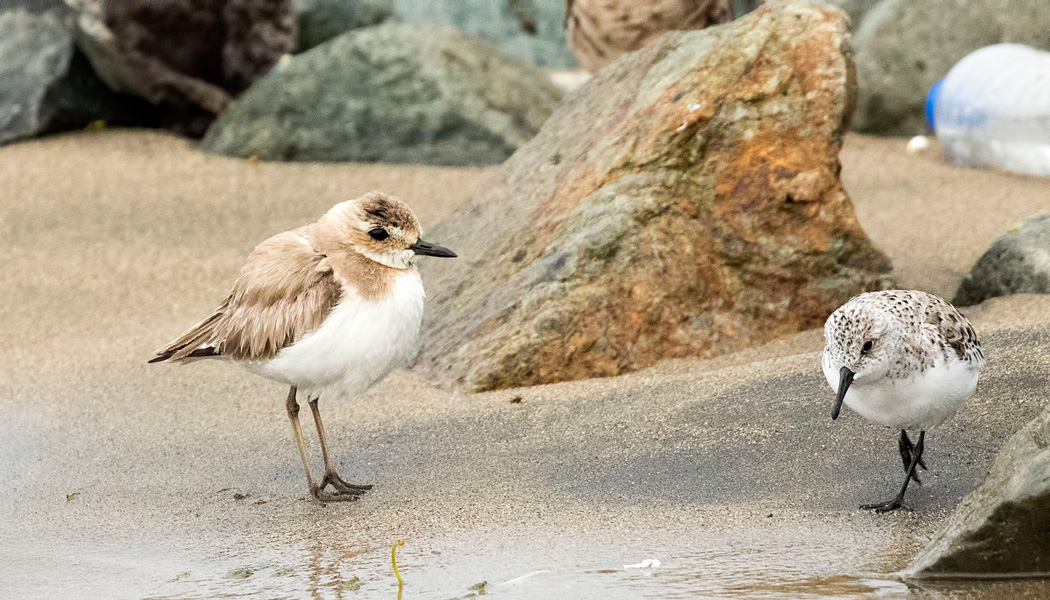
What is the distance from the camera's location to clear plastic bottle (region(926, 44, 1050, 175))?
9.01 metres

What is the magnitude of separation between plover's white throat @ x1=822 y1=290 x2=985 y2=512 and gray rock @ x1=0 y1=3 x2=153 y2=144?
26.2ft

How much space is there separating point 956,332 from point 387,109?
6.55 m

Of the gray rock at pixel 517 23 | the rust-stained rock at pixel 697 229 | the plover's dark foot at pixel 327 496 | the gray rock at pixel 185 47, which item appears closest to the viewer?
the plover's dark foot at pixel 327 496

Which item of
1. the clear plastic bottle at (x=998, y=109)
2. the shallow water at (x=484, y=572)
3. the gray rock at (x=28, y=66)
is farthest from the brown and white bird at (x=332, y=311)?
the clear plastic bottle at (x=998, y=109)

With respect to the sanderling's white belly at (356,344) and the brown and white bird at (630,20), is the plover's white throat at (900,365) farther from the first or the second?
the brown and white bird at (630,20)

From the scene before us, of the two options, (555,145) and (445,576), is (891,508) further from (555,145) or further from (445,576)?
(555,145)

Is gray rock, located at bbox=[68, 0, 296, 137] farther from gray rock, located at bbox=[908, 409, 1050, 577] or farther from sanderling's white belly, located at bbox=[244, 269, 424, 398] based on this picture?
gray rock, located at bbox=[908, 409, 1050, 577]

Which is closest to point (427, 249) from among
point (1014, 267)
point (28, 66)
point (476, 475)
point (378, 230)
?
point (378, 230)

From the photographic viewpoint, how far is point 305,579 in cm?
335

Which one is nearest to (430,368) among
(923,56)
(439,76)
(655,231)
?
(655,231)

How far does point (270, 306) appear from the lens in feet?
13.2

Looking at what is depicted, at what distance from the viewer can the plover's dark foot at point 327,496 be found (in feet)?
13.1

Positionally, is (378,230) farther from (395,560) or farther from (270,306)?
(395,560)

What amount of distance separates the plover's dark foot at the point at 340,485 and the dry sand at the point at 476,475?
53 mm
